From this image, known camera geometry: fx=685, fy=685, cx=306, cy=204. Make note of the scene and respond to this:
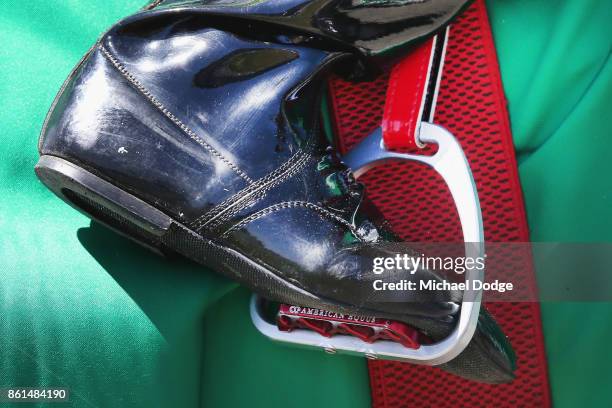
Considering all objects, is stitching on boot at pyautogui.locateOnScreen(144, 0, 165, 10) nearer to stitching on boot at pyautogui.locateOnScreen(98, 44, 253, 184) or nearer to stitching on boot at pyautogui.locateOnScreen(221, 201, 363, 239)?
stitching on boot at pyautogui.locateOnScreen(98, 44, 253, 184)

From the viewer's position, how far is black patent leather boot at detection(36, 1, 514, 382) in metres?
0.62

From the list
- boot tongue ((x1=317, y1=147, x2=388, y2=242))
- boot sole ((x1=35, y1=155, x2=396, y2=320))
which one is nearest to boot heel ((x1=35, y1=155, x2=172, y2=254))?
boot sole ((x1=35, y1=155, x2=396, y2=320))

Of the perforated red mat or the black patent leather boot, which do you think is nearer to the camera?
the black patent leather boot

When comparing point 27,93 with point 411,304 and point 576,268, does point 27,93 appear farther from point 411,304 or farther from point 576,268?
point 576,268

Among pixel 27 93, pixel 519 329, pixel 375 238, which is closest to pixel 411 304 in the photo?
pixel 375 238

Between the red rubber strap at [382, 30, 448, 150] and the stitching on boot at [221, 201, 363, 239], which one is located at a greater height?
the red rubber strap at [382, 30, 448, 150]

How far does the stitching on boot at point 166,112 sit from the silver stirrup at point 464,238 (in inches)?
6.0

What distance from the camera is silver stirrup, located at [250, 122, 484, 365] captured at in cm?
66

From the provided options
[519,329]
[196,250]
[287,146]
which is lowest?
[519,329]

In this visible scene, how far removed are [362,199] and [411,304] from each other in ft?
0.37

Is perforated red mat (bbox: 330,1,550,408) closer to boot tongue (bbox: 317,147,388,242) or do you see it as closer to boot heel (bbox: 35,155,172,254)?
boot tongue (bbox: 317,147,388,242)

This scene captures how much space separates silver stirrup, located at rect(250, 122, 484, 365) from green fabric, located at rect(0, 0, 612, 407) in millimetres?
81

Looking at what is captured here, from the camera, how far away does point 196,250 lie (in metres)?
0.66

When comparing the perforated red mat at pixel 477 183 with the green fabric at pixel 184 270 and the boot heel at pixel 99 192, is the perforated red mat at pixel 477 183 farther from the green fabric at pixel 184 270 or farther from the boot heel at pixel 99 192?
the boot heel at pixel 99 192
